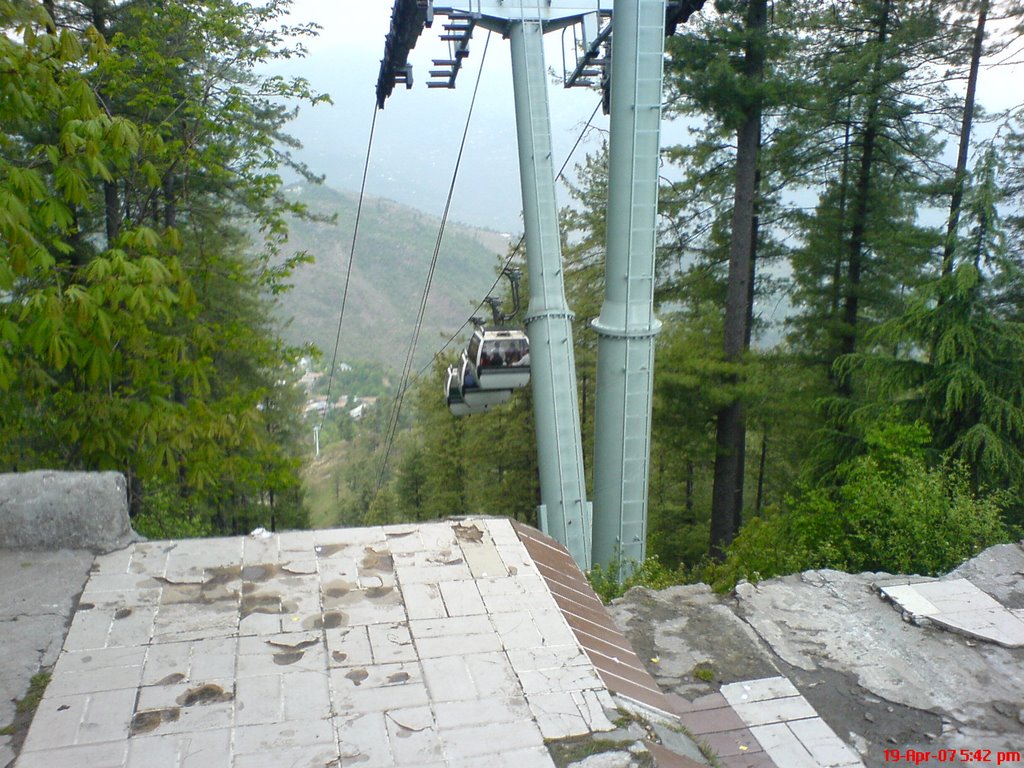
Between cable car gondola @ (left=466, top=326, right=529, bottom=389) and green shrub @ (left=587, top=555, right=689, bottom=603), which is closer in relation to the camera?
green shrub @ (left=587, top=555, right=689, bottom=603)

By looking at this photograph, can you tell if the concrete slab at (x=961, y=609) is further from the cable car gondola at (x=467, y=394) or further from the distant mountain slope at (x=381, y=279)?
the distant mountain slope at (x=381, y=279)

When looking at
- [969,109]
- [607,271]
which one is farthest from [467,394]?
[969,109]

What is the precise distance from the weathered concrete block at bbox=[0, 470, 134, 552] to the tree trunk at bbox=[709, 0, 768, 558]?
9374 millimetres

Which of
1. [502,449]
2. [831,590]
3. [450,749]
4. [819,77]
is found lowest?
[502,449]

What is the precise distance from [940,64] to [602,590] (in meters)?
10.5

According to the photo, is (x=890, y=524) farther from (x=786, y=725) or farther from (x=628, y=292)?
(x=628, y=292)

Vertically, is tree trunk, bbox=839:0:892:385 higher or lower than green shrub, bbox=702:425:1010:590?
higher

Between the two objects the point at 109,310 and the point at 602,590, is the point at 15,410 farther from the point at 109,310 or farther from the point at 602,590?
the point at 602,590

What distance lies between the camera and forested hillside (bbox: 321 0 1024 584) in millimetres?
8523

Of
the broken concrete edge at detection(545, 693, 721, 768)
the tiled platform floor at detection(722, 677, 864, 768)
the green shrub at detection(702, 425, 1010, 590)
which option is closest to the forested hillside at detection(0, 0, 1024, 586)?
the green shrub at detection(702, 425, 1010, 590)

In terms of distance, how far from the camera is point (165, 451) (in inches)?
240

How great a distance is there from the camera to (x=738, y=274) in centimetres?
1387

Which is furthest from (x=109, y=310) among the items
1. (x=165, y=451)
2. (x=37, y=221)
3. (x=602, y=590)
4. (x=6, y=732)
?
(x=602, y=590)

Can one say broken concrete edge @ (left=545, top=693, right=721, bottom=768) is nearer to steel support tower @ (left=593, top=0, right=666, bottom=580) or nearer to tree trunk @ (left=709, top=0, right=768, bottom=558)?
steel support tower @ (left=593, top=0, right=666, bottom=580)
